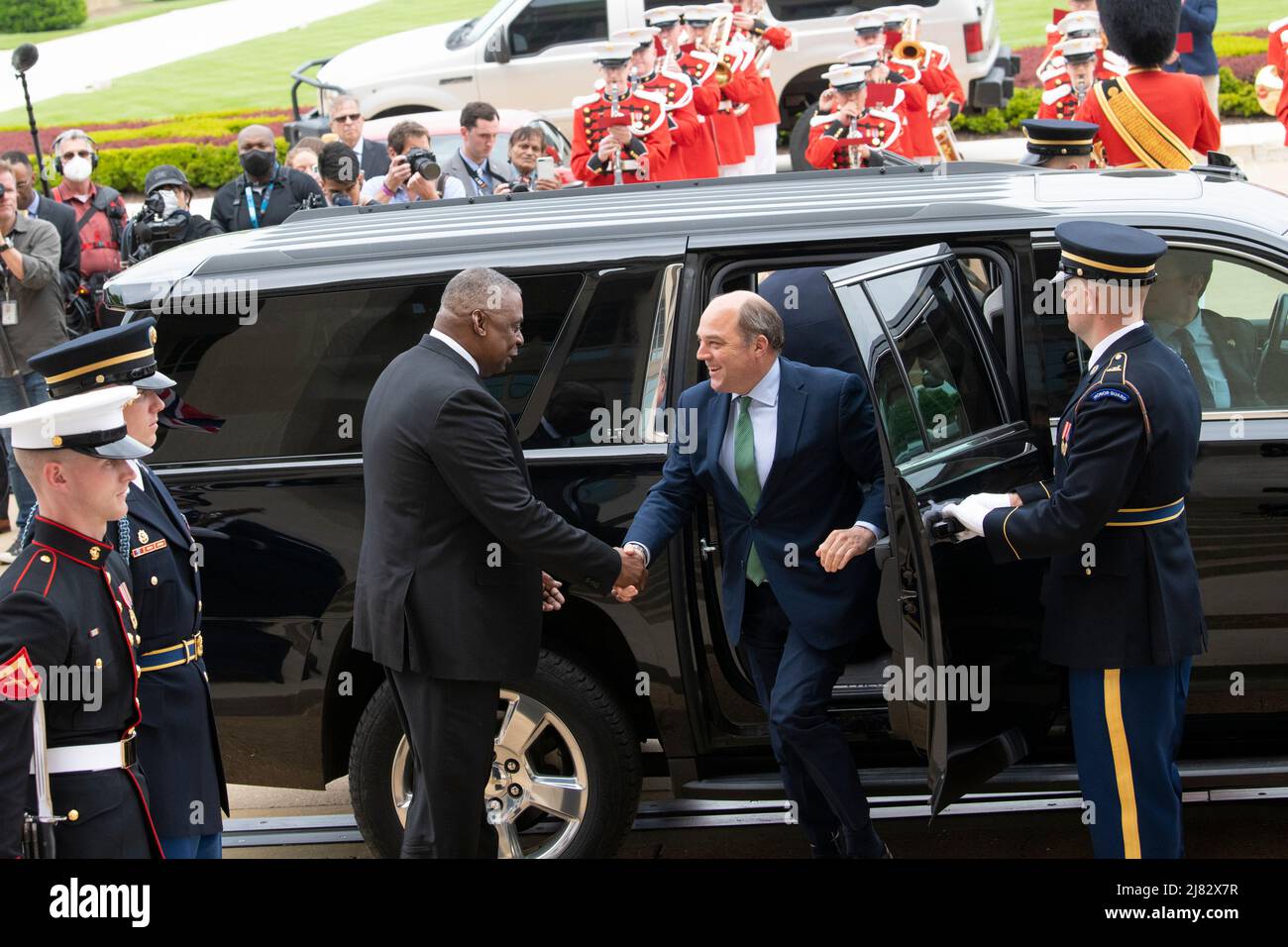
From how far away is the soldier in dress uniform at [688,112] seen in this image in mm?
11680

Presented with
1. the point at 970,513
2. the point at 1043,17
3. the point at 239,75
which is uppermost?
the point at 970,513

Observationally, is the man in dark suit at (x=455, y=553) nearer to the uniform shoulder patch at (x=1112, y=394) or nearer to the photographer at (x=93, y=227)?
the uniform shoulder patch at (x=1112, y=394)

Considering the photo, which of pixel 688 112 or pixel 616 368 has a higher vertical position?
pixel 616 368

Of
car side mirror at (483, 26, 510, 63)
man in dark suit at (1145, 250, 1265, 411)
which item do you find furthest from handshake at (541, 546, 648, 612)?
car side mirror at (483, 26, 510, 63)

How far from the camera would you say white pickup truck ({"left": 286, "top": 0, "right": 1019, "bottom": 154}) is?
15.8 meters

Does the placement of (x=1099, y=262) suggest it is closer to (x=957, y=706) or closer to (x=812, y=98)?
(x=957, y=706)

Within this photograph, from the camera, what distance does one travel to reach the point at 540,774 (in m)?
4.78

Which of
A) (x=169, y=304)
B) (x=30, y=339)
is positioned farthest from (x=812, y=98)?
(x=169, y=304)

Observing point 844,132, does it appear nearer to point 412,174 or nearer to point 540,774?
point 412,174

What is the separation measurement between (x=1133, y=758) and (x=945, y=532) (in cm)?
77

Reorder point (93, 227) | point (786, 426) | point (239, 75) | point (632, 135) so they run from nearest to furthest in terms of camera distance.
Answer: point (786, 426) → point (93, 227) → point (632, 135) → point (239, 75)

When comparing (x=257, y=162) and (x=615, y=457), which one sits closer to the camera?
(x=615, y=457)

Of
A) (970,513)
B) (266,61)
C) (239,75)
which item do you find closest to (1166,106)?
(970,513)
